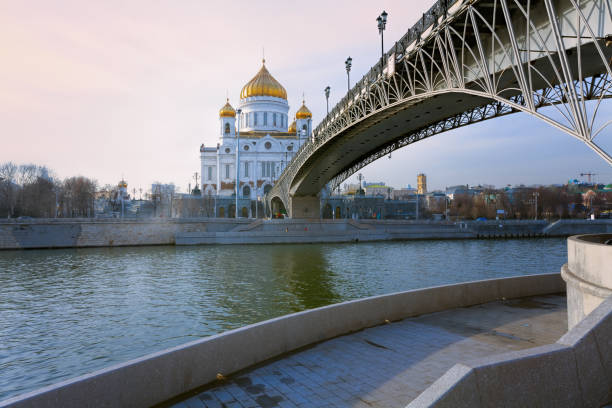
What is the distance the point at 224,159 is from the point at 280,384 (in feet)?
217

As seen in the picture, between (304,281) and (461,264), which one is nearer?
(304,281)

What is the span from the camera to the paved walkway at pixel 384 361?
385cm

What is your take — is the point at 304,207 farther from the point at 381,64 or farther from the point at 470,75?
the point at 470,75

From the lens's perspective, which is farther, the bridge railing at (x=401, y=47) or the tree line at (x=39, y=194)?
the tree line at (x=39, y=194)

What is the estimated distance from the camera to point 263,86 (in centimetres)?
6706

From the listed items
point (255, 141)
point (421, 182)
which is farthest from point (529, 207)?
point (421, 182)

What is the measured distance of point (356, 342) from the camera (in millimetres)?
5332

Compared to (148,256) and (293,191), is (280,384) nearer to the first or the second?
(148,256)

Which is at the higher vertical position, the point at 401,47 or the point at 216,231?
the point at 401,47

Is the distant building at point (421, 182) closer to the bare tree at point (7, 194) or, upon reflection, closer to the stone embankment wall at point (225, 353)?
the bare tree at point (7, 194)

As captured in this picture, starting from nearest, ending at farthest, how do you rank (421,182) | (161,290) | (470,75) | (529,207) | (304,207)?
1. (470,75)
2. (161,290)
3. (304,207)
4. (529,207)
5. (421,182)

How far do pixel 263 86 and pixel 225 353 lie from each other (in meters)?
66.3

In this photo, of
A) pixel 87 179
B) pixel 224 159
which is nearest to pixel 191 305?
pixel 87 179

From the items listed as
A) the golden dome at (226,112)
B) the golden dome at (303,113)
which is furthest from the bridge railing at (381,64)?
the golden dome at (226,112)
